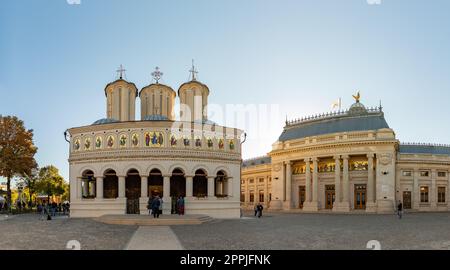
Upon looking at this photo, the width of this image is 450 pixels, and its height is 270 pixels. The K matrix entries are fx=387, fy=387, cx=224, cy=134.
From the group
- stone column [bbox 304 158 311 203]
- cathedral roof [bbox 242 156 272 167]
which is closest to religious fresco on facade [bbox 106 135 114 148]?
stone column [bbox 304 158 311 203]

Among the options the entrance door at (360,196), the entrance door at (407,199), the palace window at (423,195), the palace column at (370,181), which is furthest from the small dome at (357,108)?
the palace window at (423,195)

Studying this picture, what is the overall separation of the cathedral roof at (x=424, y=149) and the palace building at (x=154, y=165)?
43370 mm

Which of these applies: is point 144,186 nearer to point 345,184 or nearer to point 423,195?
point 345,184

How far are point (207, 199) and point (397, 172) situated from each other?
127ft

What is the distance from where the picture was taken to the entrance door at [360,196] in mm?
61312

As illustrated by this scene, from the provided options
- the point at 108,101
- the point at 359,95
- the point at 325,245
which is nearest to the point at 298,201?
the point at 359,95

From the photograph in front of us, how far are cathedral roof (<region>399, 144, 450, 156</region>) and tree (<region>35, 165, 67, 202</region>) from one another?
67.9 metres

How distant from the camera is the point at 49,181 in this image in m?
78.5

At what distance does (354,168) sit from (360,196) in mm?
4533

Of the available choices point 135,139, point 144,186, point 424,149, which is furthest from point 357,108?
point 144,186

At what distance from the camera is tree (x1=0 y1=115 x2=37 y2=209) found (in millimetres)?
52188

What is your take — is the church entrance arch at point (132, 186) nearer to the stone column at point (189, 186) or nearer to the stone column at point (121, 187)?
the stone column at point (121, 187)
